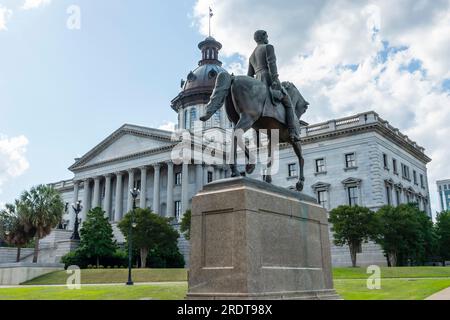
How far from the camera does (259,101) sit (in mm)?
11328

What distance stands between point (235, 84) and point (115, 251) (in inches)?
1880

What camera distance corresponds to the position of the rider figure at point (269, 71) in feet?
39.3

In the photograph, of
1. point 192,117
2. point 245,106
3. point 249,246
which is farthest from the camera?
point 192,117

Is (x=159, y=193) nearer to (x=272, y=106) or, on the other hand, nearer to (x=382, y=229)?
(x=382, y=229)

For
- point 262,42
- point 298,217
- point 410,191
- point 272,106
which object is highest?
point 410,191

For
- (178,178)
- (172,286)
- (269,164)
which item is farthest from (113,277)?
(178,178)

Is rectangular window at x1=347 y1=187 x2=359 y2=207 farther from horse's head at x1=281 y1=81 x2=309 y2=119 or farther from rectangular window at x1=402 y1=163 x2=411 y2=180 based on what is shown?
horse's head at x1=281 y1=81 x2=309 y2=119

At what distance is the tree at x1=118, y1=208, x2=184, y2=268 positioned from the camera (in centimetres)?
5147

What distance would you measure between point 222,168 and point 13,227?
30.5m

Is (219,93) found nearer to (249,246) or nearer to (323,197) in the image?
(249,246)

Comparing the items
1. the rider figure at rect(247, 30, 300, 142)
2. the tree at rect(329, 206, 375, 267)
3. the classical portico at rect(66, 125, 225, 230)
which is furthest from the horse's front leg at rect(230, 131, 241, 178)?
the classical portico at rect(66, 125, 225, 230)

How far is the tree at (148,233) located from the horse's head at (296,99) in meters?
39.8
